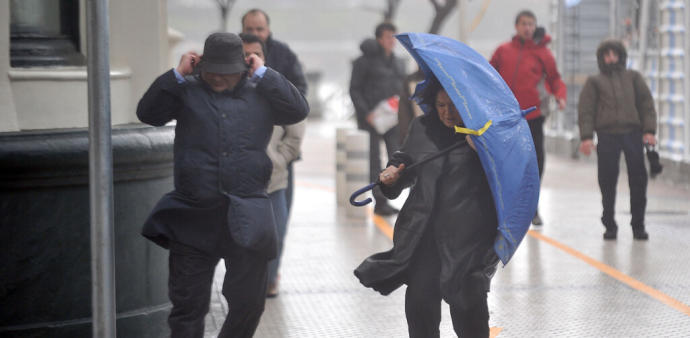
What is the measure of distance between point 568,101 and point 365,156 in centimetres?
876

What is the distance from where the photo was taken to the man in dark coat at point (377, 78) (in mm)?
11016

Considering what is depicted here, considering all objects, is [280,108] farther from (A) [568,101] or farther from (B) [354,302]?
(A) [568,101]

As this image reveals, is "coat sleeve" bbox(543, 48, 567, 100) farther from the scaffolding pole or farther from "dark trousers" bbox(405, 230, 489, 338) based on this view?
the scaffolding pole

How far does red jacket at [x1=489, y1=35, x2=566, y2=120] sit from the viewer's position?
9930 mm

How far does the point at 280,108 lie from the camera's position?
4.83 m

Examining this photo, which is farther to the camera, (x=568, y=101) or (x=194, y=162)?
(x=568, y=101)

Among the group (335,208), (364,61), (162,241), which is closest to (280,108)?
(162,241)

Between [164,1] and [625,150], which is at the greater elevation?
[164,1]

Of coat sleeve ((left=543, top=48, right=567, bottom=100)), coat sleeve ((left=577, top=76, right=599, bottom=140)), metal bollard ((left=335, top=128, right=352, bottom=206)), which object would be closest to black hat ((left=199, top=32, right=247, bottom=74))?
coat sleeve ((left=577, top=76, right=599, bottom=140))

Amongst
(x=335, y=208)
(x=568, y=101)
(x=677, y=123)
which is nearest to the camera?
(x=335, y=208)

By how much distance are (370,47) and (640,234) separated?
10.3 feet

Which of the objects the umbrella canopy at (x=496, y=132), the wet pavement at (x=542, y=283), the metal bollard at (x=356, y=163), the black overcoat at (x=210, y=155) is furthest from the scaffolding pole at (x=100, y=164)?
the metal bollard at (x=356, y=163)

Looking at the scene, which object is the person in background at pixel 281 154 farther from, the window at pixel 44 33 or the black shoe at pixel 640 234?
the black shoe at pixel 640 234

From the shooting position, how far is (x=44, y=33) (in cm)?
577
